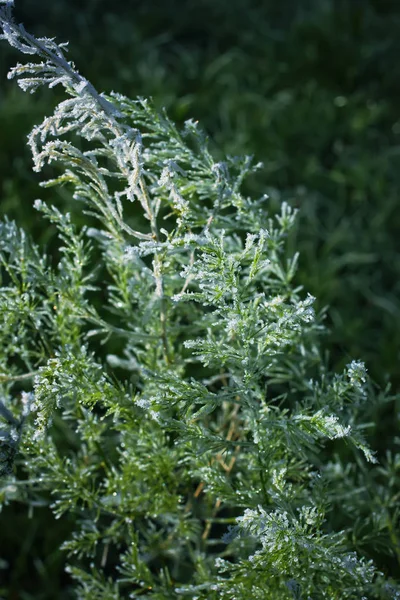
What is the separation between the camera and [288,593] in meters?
0.74

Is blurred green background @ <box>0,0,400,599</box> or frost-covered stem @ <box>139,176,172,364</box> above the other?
frost-covered stem @ <box>139,176,172,364</box>

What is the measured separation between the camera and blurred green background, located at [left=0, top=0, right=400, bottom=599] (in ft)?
6.21

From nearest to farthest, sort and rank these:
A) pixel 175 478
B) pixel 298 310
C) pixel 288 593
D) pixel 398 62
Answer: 1. pixel 298 310
2. pixel 288 593
3. pixel 175 478
4. pixel 398 62

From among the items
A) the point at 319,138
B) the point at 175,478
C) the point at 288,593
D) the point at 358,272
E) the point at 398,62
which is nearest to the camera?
the point at 288,593

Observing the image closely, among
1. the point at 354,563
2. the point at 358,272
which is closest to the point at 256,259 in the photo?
the point at 354,563

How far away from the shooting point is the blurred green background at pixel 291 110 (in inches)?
74.5

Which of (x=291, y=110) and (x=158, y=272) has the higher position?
(x=158, y=272)

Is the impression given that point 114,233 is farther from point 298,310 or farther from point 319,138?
point 319,138

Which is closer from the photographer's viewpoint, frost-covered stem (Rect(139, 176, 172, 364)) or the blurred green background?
frost-covered stem (Rect(139, 176, 172, 364))

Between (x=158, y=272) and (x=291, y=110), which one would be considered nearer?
(x=158, y=272)

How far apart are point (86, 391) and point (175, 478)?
0.69ft

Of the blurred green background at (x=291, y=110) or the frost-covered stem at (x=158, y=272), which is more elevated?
the frost-covered stem at (x=158, y=272)

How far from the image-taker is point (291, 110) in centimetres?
246

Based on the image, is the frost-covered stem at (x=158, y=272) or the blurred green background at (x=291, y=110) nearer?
the frost-covered stem at (x=158, y=272)
